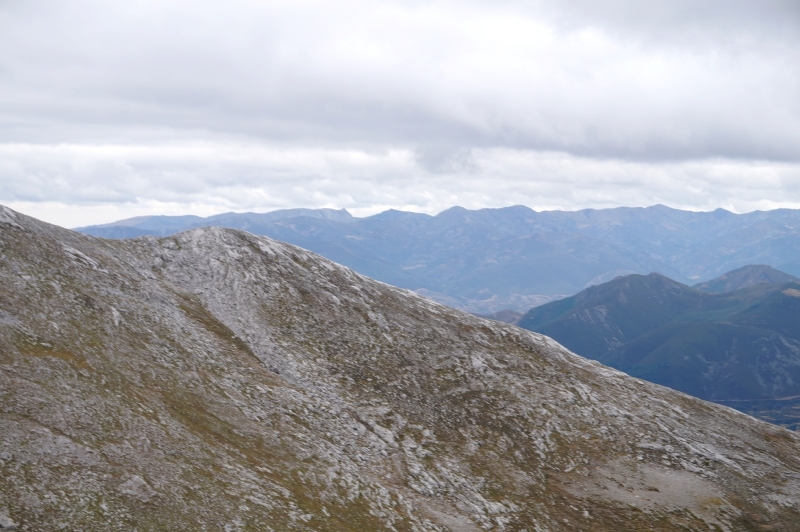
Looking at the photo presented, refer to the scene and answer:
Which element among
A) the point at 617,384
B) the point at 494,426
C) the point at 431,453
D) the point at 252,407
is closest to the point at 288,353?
the point at 252,407

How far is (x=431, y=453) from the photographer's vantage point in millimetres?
53969

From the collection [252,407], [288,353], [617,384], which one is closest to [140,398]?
[252,407]

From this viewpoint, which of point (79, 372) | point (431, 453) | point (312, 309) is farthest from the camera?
point (312, 309)

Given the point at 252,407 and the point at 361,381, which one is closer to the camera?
the point at 252,407

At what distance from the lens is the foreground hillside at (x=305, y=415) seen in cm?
3581

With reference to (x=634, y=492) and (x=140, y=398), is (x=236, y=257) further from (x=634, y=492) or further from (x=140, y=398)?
(x=634, y=492)

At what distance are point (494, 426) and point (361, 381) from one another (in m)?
14.1

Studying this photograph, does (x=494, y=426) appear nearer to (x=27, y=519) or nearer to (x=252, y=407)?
(x=252, y=407)

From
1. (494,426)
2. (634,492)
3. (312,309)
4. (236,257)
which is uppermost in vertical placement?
(236,257)

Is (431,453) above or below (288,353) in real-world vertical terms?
below

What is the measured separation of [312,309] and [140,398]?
2970 centimetres

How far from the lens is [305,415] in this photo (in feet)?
174

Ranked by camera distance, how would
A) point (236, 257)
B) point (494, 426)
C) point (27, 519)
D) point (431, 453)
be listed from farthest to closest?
point (236, 257) → point (494, 426) → point (431, 453) → point (27, 519)

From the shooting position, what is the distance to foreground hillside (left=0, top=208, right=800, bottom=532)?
3581cm
